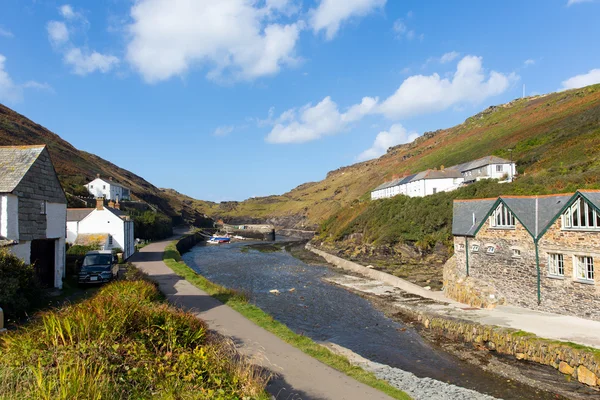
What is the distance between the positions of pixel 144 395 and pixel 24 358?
2.25 meters

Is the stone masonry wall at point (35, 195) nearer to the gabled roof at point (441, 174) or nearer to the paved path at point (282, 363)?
the paved path at point (282, 363)

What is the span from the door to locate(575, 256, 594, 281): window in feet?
85.6

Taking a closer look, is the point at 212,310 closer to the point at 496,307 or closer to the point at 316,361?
the point at 316,361

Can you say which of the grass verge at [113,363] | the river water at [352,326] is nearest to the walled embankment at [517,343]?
the river water at [352,326]

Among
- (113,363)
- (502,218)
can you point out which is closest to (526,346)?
(502,218)

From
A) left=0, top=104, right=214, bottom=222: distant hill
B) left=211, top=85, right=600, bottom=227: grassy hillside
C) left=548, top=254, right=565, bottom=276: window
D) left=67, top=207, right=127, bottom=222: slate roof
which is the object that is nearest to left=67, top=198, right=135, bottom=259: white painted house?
left=67, top=207, right=127, bottom=222: slate roof

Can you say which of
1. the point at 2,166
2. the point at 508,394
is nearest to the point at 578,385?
the point at 508,394

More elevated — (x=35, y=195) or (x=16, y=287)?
(x=35, y=195)

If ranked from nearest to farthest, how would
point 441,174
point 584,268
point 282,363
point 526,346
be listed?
1. point 282,363
2. point 526,346
3. point 584,268
4. point 441,174

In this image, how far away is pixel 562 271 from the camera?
20.0 meters

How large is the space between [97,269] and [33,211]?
5.58 meters

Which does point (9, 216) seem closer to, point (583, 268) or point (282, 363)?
point (282, 363)

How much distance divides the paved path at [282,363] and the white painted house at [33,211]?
6942 millimetres

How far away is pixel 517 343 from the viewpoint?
56.9 feet
